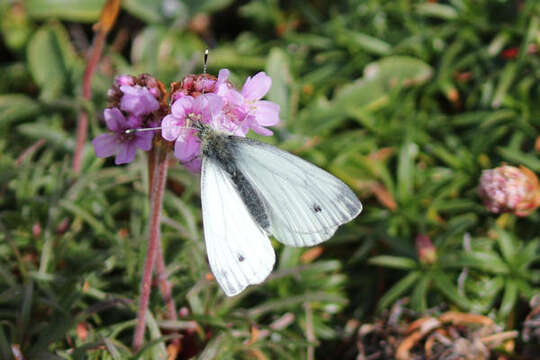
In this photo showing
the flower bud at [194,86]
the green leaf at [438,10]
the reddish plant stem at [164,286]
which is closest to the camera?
the flower bud at [194,86]

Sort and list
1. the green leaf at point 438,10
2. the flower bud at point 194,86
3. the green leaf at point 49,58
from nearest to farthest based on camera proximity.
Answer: the flower bud at point 194,86 → the green leaf at point 438,10 → the green leaf at point 49,58

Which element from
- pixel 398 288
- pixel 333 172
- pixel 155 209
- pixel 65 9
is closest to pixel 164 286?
pixel 155 209

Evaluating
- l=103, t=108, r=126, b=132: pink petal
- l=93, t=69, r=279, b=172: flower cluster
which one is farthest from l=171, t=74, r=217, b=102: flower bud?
l=103, t=108, r=126, b=132: pink petal

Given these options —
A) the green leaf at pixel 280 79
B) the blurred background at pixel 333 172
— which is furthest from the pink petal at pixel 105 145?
the green leaf at pixel 280 79

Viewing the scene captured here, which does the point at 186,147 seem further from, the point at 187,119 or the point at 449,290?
the point at 449,290

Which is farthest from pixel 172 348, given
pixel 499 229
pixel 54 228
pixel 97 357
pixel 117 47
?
pixel 117 47

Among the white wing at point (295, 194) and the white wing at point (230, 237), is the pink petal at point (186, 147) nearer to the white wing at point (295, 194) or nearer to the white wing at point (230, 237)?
the white wing at point (230, 237)

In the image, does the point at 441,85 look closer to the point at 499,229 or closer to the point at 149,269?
the point at 499,229
